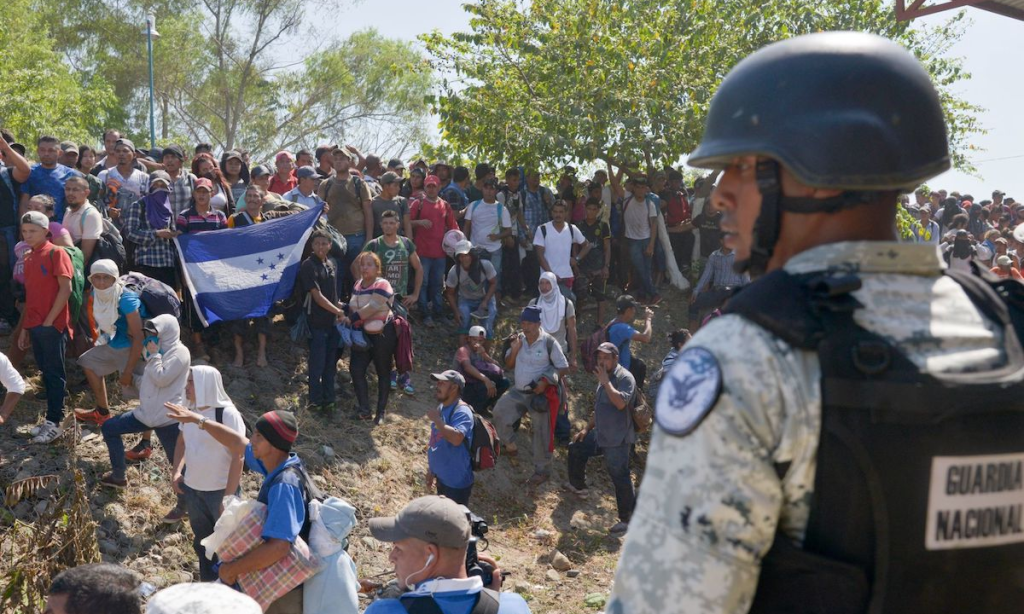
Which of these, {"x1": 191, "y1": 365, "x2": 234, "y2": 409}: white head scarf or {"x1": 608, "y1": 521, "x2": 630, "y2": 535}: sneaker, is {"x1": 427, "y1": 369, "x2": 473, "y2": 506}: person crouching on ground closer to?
{"x1": 608, "y1": 521, "x2": 630, "y2": 535}: sneaker

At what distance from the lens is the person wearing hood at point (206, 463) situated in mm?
7547

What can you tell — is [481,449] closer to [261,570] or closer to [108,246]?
[108,246]

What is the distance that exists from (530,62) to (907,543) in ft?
48.4

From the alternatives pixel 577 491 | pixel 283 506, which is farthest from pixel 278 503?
pixel 577 491

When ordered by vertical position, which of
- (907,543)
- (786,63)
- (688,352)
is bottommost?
(907,543)

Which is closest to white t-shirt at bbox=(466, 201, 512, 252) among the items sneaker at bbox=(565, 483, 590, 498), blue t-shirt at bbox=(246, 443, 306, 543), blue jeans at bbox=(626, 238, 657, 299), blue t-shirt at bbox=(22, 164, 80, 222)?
blue jeans at bbox=(626, 238, 657, 299)

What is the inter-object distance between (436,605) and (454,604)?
0.10 m

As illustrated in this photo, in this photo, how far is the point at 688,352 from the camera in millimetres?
1619

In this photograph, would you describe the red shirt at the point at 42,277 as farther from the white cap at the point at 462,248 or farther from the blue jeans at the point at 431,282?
the white cap at the point at 462,248

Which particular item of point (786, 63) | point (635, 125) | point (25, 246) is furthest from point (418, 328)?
point (786, 63)

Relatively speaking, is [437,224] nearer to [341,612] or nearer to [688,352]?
[341,612]

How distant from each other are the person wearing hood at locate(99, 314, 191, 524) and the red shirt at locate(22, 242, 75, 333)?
0.97 m

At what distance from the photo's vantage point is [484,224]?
45.7ft

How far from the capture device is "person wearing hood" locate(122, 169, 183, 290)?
34.0 ft
